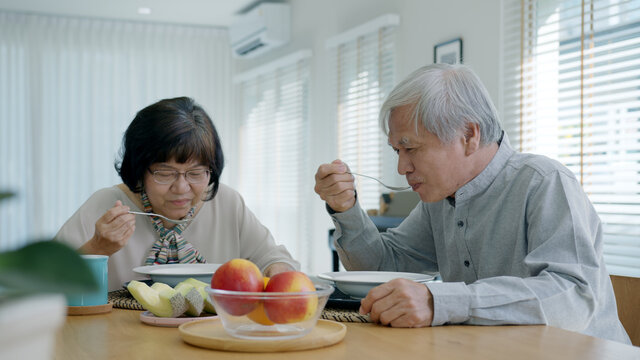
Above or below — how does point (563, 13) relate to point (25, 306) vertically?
above

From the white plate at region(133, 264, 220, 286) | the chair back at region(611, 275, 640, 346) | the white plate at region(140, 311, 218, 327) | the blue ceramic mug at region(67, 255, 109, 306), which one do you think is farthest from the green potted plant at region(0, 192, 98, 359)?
the chair back at region(611, 275, 640, 346)

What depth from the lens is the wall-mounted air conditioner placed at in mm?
5578

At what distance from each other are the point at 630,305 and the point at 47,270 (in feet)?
4.82

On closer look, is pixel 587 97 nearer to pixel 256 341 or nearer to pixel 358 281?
pixel 358 281

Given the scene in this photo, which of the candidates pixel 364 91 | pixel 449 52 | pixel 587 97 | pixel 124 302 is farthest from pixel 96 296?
pixel 364 91

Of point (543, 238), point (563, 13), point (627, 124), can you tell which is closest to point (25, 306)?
point (543, 238)

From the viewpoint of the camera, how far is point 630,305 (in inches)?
58.6

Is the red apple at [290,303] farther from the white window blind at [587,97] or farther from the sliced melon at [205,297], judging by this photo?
the white window blind at [587,97]

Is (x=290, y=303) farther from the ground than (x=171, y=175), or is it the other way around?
(x=171, y=175)

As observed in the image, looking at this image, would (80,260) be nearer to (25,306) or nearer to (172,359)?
(25,306)

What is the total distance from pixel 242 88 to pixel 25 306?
Result: 253 inches

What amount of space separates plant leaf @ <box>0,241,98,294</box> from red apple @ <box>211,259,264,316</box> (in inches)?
23.9

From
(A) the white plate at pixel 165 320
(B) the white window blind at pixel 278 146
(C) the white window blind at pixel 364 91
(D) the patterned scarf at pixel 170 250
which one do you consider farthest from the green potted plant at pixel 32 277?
(B) the white window blind at pixel 278 146

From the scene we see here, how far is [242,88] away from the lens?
263 inches
